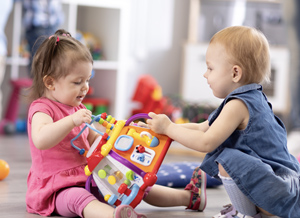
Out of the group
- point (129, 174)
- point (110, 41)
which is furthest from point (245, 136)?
point (110, 41)

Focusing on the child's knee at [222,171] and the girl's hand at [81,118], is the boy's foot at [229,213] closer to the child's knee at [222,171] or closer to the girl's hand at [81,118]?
the child's knee at [222,171]

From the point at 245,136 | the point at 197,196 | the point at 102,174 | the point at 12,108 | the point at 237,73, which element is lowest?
the point at 12,108

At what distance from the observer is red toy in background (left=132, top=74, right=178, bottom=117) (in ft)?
9.89

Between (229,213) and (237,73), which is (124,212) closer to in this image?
(229,213)

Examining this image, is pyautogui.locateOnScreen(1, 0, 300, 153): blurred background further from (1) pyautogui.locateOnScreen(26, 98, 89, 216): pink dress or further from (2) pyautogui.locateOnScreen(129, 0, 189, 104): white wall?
(1) pyautogui.locateOnScreen(26, 98, 89, 216): pink dress

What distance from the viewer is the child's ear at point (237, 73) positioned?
45.0 inches

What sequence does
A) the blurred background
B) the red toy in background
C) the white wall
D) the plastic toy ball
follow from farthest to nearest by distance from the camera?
1. the white wall
2. the red toy in background
3. the blurred background
4. the plastic toy ball

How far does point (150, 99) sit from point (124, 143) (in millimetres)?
1897

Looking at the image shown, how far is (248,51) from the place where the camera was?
1135 mm

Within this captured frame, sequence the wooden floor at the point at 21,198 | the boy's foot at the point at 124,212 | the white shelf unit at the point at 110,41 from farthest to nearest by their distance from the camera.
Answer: the white shelf unit at the point at 110,41 → the wooden floor at the point at 21,198 → the boy's foot at the point at 124,212

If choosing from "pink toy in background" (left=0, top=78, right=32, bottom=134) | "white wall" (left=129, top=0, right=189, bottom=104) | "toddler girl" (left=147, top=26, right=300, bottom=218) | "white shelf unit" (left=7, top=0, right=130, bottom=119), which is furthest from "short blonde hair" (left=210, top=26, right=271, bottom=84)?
"white wall" (left=129, top=0, right=189, bottom=104)

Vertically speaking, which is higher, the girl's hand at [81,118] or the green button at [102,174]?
the girl's hand at [81,118]

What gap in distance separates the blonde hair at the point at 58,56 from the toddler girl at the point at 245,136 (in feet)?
0.87

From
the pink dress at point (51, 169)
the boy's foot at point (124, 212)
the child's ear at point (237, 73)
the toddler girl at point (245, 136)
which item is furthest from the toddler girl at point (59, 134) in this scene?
the child's ear at point (237, 73)
